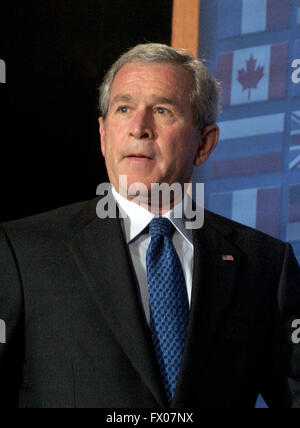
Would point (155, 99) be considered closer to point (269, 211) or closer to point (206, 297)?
point (206, 297)

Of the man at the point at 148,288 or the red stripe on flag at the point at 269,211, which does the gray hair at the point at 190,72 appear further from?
the red stripe on flag at the point at 269,211

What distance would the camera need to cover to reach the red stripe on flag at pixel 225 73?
215 cm

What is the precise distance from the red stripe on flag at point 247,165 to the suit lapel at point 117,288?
1.92 ft

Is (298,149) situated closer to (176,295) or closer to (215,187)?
(215,187)

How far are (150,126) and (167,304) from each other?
1.19 ft

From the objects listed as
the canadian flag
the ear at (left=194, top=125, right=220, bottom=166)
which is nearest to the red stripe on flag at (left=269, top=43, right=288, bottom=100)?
the canadian flag

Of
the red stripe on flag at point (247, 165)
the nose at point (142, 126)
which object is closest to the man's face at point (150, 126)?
the nose at point (142, 126)

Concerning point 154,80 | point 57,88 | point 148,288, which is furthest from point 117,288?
point 57,88

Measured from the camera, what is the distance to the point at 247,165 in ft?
6.97

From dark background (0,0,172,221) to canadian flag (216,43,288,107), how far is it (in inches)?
7.4

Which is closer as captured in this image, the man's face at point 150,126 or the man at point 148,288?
the man at point 148,288

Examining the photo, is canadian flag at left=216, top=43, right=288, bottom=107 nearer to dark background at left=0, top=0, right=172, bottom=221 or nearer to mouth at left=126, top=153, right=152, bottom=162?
dark background at left=0, top=0, right=172, bottom=221

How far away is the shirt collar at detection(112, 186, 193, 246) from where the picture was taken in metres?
1.62
